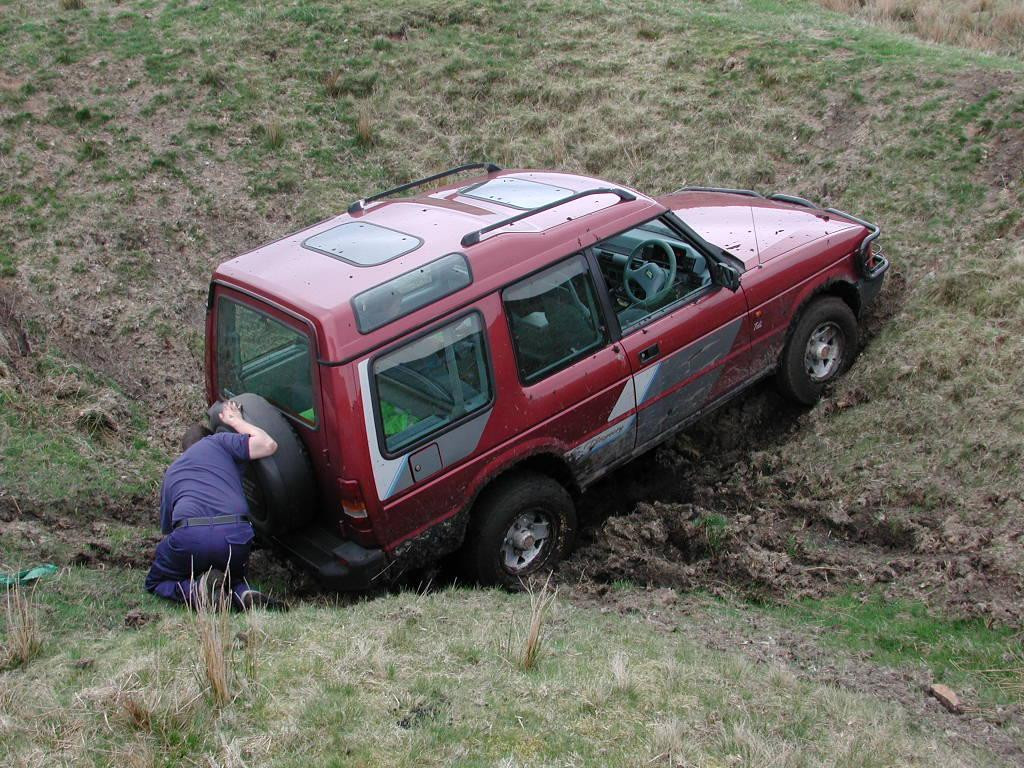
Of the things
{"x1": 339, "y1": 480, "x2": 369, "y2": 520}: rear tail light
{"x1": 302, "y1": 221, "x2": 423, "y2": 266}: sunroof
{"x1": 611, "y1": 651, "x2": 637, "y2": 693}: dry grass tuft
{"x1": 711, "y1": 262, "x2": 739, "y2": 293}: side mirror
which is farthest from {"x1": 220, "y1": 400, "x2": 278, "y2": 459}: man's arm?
{"x1": 711, "y1": 262, "x2": 739, "y2": 293}: side mirror

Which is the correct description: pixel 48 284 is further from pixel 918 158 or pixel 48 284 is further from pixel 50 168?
pixel 918 158

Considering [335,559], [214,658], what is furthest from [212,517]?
[214,658]

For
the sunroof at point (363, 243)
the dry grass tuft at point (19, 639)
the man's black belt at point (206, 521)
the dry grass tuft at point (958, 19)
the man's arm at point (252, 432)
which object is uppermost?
the sunroof at point (363, 243)

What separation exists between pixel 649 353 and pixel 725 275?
29.5 inches

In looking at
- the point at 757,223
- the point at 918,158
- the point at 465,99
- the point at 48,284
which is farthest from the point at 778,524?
the point at 465,99

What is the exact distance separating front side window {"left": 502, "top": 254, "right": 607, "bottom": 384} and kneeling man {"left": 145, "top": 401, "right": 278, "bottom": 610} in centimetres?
146

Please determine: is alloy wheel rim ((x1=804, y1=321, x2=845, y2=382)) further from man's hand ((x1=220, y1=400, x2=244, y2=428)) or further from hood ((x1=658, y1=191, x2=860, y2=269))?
man's hand ((x1=220, y1=400, x2=244, y2=428))

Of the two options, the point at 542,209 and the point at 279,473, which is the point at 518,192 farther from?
the point at 279,473

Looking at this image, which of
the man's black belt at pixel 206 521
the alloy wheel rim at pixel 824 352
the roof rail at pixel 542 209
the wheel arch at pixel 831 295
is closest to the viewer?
the man's black belt at pixel 206 521

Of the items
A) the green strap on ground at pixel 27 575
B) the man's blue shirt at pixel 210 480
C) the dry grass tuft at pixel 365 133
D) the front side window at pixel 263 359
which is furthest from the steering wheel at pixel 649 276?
the dry grass tuft at pixel 365 133

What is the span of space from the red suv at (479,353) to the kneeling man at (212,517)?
0.44 feet

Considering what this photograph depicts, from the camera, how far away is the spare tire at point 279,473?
15.7ft

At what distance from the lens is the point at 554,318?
17.9 ft

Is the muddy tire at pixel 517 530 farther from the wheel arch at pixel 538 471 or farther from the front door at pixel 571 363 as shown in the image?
the front door at pixel 571 363
